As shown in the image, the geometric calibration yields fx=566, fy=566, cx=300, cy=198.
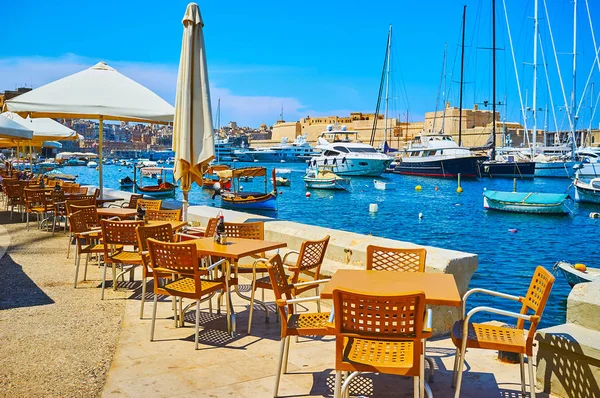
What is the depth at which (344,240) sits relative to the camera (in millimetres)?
5590

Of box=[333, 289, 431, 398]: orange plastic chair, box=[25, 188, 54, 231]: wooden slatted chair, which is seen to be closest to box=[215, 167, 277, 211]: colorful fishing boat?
box=[25, 188, 54, 231]: wooden slatted chair

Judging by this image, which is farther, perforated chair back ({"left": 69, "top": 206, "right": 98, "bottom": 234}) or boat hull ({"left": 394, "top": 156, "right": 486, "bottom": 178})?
boat hull ({"left": 394, "top": 156, "right": 486, "bottom": 178})

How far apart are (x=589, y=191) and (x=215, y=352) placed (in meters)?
27.7

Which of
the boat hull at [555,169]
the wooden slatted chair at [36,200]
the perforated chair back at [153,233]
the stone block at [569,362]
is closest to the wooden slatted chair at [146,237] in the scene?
the perforated chair back at [153,233]

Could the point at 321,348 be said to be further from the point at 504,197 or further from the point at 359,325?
the point at 504,197

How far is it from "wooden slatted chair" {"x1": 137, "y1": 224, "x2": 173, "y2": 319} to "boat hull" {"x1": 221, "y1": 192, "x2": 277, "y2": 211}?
65.3 feet

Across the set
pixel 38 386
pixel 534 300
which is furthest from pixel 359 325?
pixel 38 386

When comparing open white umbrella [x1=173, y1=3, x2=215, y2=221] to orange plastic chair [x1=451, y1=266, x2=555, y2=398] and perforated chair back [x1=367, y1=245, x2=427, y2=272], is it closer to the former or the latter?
perforated chair back [x1=367, y1=245, x2=427, y2=272]

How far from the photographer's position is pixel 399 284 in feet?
11.2

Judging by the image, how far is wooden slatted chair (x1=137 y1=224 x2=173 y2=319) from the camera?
15.6ft

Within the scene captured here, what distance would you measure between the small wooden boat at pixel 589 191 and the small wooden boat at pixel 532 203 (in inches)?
168

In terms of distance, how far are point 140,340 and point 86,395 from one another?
1.02m

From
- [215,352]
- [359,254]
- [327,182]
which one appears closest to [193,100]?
[359,254]

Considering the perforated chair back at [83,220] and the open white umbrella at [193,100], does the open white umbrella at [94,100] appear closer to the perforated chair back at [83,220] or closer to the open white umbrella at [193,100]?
the open white umbrella at [193,100]
